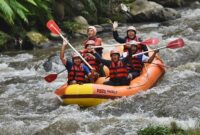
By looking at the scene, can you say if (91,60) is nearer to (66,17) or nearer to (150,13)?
(66,17)

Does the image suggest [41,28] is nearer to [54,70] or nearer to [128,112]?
[54,70]

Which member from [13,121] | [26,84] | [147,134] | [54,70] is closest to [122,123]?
[147,134]

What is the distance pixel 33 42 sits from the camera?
13195 mm

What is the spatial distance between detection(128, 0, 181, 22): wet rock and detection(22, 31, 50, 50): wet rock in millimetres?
5327

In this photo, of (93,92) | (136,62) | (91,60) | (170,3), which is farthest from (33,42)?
(170,3)

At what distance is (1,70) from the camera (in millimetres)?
11125

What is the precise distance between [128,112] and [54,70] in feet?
13.1

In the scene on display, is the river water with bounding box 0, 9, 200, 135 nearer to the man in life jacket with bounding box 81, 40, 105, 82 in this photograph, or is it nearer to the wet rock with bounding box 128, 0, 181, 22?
the man in life jacket with bounding box 81, 40, 105, 82

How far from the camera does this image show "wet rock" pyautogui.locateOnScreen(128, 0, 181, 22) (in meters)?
17.7

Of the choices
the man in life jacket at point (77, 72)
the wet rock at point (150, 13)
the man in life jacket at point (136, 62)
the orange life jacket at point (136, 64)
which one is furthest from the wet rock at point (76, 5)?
the man in life jacket at point (77, 72)

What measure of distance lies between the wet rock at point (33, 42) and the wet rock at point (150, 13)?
17.5 feet

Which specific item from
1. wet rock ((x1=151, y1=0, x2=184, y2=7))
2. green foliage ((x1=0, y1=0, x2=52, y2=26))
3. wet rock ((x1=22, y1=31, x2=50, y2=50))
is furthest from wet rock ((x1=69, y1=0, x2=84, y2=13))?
wet rock ((x1=151, y1=0, x2=184, y2=7))

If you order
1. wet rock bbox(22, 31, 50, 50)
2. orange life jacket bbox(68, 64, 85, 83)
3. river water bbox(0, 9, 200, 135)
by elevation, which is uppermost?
wet rock bbox(22, 31, 50, 50)

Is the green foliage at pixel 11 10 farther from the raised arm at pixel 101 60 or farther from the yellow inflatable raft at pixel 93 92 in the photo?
the yellow inflatable raft at pixel 93 92
